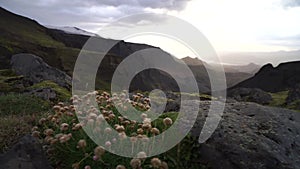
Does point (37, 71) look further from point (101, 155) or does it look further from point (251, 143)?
point (251, 143)

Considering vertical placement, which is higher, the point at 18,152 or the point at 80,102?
the point at 80,102

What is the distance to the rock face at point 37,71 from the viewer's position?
97.3 feet

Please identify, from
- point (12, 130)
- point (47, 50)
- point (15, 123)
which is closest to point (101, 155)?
point (12, 130)

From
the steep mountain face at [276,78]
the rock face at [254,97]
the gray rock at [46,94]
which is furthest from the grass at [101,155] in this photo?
the steep mountain face at [276,78]

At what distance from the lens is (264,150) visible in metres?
6.32

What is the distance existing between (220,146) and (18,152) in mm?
3987

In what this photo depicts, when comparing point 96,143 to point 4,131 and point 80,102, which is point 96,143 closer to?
point 80,102

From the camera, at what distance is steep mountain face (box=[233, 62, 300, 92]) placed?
11481 cm

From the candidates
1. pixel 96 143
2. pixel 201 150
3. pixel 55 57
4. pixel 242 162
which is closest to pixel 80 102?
pixel 96 143

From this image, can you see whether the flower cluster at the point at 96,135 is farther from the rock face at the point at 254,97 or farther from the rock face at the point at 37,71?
the rock face at the point at 254,97

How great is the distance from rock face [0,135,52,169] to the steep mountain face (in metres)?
116

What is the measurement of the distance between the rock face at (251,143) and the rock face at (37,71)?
23064mm

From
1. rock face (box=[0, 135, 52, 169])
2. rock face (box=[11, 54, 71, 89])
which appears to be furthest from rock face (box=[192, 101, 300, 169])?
rock face (box=[11, 54, 71, 89])

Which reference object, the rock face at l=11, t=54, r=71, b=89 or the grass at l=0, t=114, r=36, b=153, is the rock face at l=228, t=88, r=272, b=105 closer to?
the rock face at l=11, t=54, r=71, b=89
